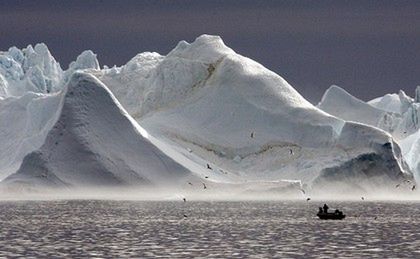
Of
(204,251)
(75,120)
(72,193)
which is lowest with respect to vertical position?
(204,251)

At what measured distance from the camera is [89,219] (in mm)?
115375

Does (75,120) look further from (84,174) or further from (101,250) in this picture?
(101,250)

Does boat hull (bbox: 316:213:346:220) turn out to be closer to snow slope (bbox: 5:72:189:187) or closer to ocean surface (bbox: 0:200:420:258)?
ocean surface (bbox: 0:200:420:258)

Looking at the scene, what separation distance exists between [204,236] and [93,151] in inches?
4086

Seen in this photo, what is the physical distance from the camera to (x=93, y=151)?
188 meters

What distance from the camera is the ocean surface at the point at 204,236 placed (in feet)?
226

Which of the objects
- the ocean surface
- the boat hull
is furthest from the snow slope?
the boat hull

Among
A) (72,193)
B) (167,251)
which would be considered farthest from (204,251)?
(72,193)

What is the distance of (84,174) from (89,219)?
71.9 m

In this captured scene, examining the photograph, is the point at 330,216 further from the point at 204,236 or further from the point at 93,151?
the point at 93,151

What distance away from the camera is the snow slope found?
185 metres

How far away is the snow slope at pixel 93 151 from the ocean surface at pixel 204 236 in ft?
190

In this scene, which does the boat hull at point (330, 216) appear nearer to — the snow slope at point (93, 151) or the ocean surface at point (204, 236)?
the ocean surface at point (204, 236)

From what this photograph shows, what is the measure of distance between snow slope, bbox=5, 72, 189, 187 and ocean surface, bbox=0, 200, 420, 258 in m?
57.9
